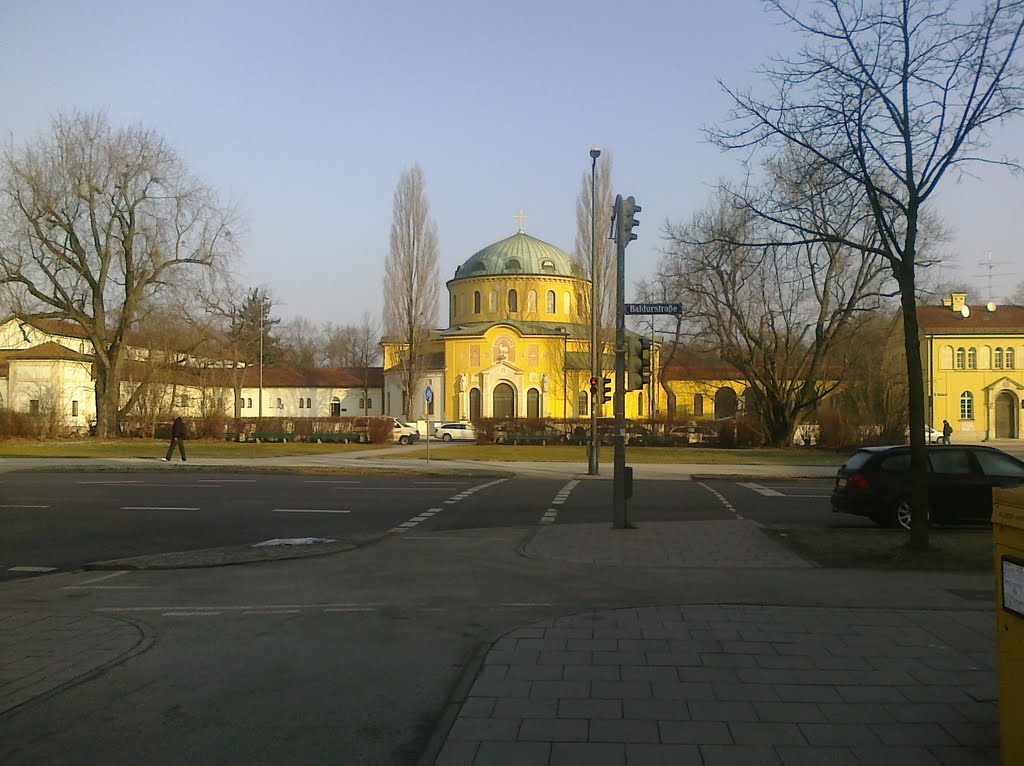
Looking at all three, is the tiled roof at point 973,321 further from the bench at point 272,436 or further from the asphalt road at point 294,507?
the asphalt road at point 294,507

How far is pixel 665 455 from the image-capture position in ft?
137

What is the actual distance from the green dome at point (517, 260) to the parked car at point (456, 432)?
2320 cm

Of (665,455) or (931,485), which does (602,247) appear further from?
(931,485)

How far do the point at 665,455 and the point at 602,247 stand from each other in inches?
531

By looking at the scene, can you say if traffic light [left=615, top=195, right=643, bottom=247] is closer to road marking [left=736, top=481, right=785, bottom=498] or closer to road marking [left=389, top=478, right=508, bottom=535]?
road marking [left=389, top=478, right=508, bottom=535]

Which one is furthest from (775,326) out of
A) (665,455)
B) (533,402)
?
(533,402)

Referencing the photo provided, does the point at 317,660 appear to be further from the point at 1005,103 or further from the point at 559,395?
the point at 559,395

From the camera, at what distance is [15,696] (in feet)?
18.8

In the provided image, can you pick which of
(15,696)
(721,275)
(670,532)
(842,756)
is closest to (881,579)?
(670,532)

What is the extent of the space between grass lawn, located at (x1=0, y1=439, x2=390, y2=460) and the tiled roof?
153ft

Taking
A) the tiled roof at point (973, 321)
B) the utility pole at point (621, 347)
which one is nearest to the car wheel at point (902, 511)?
the utility pole at point (621, 347)

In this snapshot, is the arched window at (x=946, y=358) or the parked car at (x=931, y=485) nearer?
the parked car at (x=931, y=485)

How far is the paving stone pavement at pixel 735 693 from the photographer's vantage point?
4.67m

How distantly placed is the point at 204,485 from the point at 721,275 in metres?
26.1
